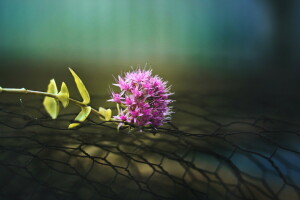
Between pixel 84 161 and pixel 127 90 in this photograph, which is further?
pixel 84 161

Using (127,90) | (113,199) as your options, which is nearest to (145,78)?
(127,90)

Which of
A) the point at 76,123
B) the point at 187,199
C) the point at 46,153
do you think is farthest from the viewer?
the point at 46,153

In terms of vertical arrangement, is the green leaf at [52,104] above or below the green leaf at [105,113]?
above

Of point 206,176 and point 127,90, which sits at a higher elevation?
point 127,90

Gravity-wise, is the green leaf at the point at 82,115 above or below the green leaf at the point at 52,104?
below

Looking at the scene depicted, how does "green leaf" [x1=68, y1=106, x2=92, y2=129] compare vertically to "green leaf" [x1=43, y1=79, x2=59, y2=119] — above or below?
below

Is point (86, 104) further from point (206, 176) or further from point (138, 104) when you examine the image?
point (206, 176)

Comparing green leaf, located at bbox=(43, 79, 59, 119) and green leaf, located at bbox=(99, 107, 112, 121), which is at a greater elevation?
green leaf, located at bbox=(43, 79, 59, 119)

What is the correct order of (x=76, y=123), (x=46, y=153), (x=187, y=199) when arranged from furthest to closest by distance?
(x=46, y=153), (x=187, y=199), (x=76, y=123)
